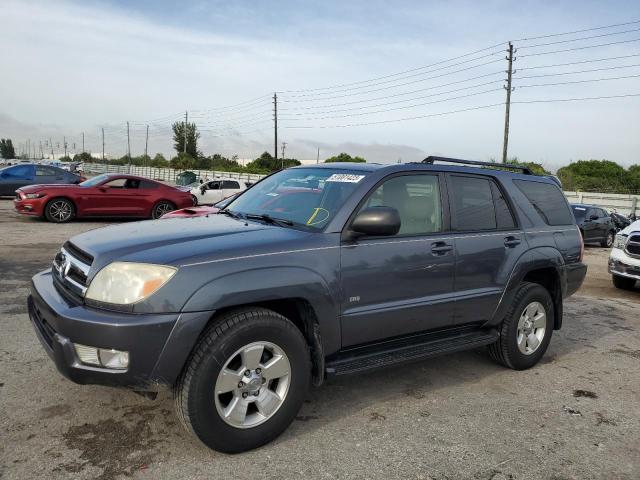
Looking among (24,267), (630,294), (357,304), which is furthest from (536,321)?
(24,267)

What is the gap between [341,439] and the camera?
10.9 feet

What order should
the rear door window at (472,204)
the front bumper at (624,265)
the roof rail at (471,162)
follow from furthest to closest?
the front bumper at (624,265) → the roof rail at (471,162) → the rear door window at (472,204)

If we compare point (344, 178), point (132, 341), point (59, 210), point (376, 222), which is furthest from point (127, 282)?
point (59, 210)

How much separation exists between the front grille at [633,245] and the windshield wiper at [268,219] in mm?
7172

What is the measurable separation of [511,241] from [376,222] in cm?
172

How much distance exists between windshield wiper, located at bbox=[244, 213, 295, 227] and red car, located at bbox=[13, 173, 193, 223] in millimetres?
11470

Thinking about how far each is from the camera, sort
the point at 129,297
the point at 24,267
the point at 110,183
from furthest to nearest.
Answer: the point at 110,183
the point at 24,267
the point at 129,297

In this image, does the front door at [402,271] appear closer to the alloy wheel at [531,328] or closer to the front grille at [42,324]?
the alloy wheel at [531,328]

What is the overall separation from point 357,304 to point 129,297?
140cm

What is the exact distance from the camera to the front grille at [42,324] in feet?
10.1

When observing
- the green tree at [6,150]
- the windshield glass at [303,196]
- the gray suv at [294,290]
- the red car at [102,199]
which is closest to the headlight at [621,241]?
the gray suv at [294,290]

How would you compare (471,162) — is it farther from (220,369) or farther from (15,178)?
(15,178)

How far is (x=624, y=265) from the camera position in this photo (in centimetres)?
885

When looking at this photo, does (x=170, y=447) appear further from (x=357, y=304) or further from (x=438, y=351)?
(x=438, y=351)
